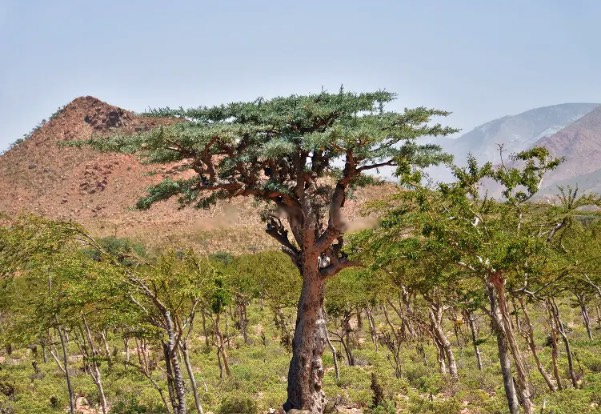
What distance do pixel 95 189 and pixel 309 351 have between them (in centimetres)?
9479

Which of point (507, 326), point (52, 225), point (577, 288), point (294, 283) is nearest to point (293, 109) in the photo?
point (52, 225)

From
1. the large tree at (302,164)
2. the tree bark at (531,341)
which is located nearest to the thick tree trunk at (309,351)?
the large tree at (302,164)

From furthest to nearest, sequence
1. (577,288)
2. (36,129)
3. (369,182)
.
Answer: (36,129), (577,288), (369,182)

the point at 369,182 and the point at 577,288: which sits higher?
the point at 369,182

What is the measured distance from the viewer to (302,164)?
16.1 meters

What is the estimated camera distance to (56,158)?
113m

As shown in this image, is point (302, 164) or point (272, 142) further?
point (302, 164)

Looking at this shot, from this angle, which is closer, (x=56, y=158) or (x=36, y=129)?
(x=56, y=158)

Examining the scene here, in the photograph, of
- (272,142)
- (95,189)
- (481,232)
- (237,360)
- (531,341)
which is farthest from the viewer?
(95,189)

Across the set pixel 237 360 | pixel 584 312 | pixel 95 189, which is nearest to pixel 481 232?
pixel 584 312

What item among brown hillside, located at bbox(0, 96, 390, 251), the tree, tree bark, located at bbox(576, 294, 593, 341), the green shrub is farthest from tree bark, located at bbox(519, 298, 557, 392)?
brown hillside, located at bbox(0, 96, 390, 251)

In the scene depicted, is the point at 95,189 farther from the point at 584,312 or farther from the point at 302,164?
the point at 302,164

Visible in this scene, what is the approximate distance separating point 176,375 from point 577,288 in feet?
56.8

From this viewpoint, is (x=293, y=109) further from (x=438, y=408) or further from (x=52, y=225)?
(x=438, y=408)
